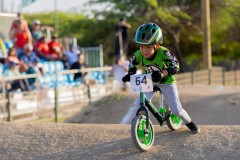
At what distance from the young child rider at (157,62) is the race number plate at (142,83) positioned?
9 cm

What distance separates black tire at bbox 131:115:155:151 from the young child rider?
1.66ft

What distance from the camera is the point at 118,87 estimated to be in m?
18.3

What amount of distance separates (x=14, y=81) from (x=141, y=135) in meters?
7.37

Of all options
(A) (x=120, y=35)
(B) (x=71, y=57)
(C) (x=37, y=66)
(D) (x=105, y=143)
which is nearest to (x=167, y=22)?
(A) (x=120, y=35)

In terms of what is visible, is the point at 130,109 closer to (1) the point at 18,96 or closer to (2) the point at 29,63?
(1) the point at 18,96

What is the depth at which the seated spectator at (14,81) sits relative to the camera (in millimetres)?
13367

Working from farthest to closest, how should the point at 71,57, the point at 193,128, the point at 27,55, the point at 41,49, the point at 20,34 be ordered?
the point at 71,57 → the point at 41,49 → the point at 20,34 → the point at 27,55 → the point at 193,128

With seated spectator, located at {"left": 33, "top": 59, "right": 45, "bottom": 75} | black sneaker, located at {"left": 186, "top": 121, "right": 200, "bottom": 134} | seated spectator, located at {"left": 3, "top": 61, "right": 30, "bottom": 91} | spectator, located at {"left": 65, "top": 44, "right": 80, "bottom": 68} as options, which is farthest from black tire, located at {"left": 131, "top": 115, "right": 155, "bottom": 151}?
spectator, located at {"left": 65, "top": 44, "right": 80, "bottom": 68}

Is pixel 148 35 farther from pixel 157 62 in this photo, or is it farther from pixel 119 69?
pixel 119 69

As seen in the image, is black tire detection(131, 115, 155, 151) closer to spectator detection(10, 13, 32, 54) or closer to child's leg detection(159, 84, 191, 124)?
child's leg detection(159, 84, 191, 124)

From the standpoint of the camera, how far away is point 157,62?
6.89m

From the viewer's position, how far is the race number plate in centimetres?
662

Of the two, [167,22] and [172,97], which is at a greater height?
[167,22]

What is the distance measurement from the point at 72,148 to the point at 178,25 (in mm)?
26000
